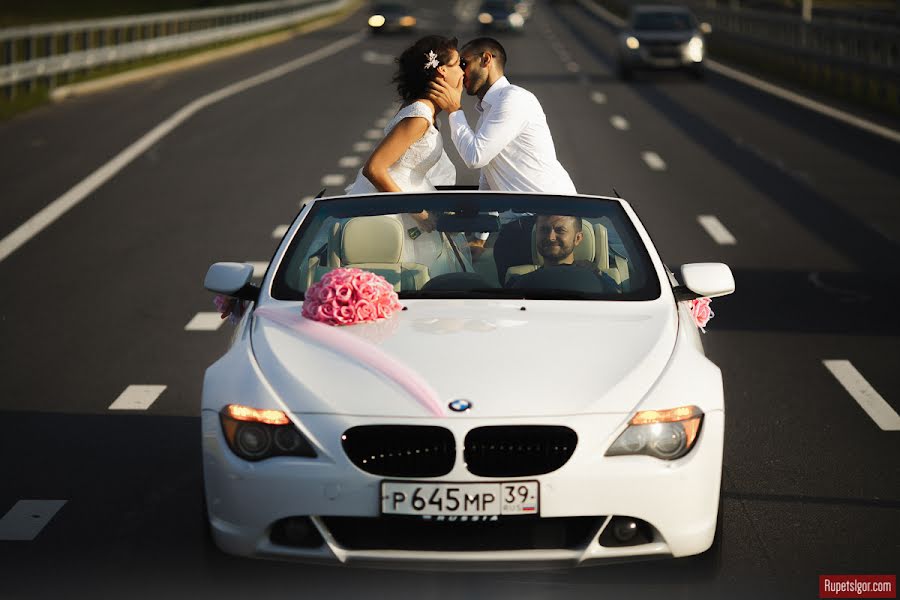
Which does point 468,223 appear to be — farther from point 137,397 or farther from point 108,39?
point 108,39

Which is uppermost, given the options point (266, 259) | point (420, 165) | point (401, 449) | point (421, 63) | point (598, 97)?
point (421, 63)

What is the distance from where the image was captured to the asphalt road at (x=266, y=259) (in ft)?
19.0

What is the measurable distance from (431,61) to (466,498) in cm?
326

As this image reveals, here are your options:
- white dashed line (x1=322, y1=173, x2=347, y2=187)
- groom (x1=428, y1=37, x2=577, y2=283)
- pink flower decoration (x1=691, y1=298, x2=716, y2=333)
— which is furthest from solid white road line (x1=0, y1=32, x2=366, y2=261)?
pink flower decoration (x1=691, y1=298, x2=716, y2=333)

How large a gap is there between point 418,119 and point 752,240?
24.2 ft

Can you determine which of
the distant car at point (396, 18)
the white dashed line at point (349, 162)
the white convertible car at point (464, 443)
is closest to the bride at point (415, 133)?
the white convertible car at point (464, 443)

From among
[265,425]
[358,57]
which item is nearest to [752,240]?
[265,425]

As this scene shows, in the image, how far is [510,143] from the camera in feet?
26.9

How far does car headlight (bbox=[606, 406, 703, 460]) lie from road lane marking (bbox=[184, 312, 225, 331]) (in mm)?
5765

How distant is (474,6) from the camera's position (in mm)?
109312

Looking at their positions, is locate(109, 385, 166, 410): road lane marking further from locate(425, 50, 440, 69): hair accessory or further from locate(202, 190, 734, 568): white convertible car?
locate(202, 190, 734, 568): white convertible car

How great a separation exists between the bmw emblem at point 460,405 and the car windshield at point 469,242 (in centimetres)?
130

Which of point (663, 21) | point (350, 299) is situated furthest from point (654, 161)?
point (663, 21)

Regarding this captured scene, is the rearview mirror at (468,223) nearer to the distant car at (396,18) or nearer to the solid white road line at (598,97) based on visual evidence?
→ the solid white road line at (598,97)
